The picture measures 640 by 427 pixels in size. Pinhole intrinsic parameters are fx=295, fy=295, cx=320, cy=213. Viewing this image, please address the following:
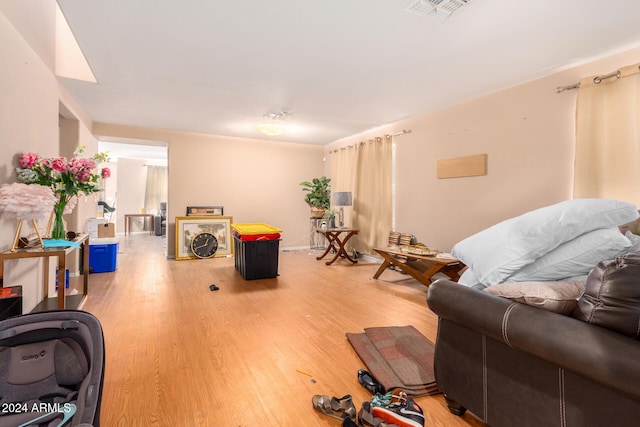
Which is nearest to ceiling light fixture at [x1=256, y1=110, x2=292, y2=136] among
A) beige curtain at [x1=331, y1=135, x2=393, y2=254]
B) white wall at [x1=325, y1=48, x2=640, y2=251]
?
beige curtain at [x1=331, y1=135, x2=393, y2=254]

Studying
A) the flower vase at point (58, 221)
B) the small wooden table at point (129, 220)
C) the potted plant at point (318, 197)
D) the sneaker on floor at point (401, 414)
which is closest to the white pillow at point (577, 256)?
the sneaker on floor at point (401, 414)

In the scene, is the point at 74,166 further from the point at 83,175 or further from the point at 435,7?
the point at 435,7

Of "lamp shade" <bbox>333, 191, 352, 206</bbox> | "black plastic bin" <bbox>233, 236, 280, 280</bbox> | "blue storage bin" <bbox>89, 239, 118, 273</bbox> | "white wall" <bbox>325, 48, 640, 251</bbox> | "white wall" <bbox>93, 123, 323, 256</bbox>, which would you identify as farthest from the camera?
"white wall" <bbox>93, 123, 323, 256</bbox>

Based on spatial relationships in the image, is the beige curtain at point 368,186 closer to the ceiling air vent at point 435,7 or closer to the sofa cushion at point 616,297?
the ceiling air vent at point 435,7

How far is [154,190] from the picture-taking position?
9422mm

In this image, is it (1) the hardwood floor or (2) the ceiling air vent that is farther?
(2) the ceiling air vent

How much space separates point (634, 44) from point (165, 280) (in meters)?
5.40

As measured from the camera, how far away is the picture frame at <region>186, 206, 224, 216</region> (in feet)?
18.4

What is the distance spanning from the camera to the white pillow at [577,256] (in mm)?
1196

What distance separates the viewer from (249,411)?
148cm

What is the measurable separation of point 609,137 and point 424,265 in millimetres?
2162

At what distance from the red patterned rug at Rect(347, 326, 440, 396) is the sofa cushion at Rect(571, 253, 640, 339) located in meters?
0.98

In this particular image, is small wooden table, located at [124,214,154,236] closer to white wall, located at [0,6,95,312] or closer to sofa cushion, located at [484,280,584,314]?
white wall, located at [0,6,95,312]

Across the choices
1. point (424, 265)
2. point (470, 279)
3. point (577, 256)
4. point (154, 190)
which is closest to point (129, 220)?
point (154, 190)
